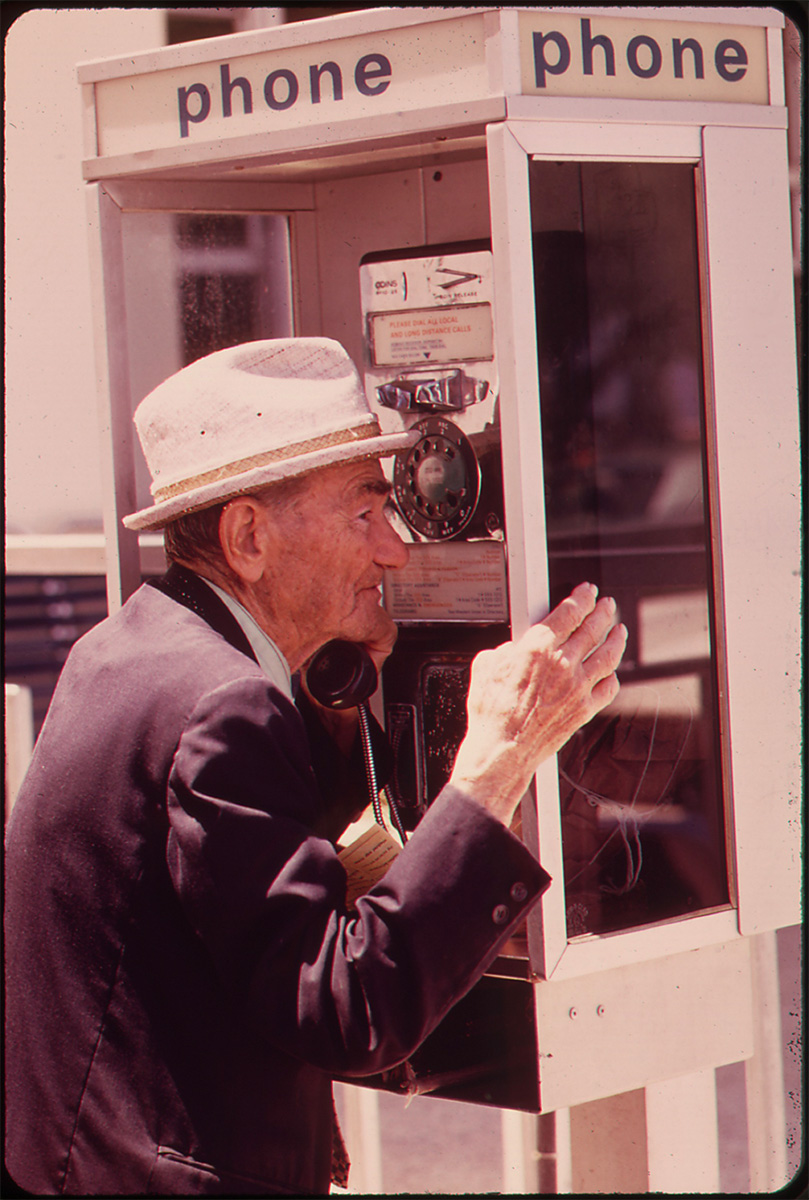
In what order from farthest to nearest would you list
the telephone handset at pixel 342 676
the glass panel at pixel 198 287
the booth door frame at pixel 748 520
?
the glass panel at pixel 198 287
the telephone handset at pixel 342 676
the booth door frame at pixel 748 520

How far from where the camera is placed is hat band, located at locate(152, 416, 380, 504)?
1.82m

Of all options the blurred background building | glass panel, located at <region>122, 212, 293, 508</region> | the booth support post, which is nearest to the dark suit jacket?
glass panel, located at <region>122, 212, 293, 508</region>

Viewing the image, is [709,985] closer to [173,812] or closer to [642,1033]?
[642,1033]

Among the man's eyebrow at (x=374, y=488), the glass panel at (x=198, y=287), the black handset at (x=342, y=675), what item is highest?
the glass panel at (x=198, y=287)

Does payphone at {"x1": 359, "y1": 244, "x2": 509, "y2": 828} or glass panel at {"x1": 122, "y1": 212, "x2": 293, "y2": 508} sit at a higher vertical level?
glass panel at {"x1": 122, "y1": 212, "x2": 293, "y2": 508}

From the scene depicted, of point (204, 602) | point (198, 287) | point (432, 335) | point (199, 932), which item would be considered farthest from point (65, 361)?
point (199, 932)

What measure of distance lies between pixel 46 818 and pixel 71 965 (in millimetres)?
172

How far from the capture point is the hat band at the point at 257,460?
1.82m

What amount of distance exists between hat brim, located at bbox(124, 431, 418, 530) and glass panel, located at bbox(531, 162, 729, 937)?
1.41ft

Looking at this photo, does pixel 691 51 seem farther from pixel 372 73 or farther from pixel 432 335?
pixel 432 335

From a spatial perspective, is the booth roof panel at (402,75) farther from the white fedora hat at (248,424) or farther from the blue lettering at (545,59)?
the white fedora hat at (248,424)

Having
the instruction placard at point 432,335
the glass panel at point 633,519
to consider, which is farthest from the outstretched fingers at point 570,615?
the instruction placard at point 432,335

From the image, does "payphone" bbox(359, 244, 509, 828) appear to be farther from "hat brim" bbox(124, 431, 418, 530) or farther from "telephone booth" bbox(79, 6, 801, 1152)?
"hat brim" bbox(124, 431, 418, 530)

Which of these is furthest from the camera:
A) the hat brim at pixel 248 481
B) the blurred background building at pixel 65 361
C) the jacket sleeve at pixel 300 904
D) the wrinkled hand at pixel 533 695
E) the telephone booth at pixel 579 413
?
the blurred background building at pixel 65 361
